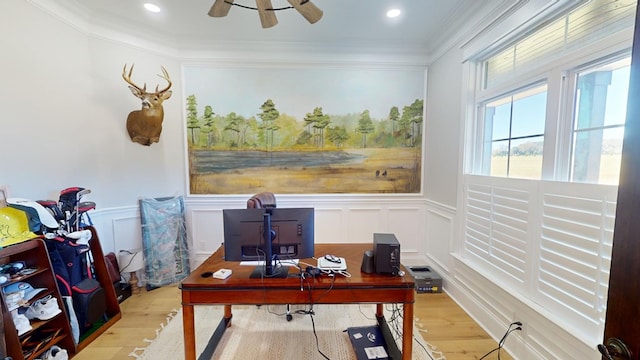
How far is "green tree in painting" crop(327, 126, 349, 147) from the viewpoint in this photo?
132 inches

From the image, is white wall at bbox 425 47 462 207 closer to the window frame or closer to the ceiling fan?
the window frame

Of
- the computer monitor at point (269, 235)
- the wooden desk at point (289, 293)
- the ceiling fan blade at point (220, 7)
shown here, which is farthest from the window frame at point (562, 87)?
the ceiling fan blade at point (220, 7)

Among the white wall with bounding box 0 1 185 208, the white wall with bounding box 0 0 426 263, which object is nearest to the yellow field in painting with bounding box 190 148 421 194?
the white wall with bounding box 0 0 426 263

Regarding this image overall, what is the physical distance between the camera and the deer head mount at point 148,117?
280cm

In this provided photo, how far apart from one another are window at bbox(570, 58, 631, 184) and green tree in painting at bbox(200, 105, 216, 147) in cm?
353

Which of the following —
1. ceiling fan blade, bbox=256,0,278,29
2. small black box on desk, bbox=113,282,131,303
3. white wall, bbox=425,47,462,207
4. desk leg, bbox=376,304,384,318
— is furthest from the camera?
white wall, bbox=425,47,462,207

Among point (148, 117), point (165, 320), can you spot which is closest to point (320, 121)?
point (148, 117)

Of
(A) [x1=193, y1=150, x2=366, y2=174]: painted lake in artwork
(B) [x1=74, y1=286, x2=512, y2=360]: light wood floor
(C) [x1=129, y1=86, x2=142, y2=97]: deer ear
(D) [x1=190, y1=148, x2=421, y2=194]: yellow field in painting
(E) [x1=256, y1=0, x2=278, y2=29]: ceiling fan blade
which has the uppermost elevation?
(E) [x1=256, y1=0, x2=278, y2=29]: ceiling fan blade

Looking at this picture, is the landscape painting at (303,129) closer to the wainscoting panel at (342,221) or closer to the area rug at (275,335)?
the wainscoting panel at (342,221)

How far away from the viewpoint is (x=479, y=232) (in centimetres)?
240

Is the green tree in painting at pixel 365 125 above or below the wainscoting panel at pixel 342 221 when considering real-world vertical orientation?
above

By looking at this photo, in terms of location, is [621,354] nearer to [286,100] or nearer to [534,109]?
[534,109]

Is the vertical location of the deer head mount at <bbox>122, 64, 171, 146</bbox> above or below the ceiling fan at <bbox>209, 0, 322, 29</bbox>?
below

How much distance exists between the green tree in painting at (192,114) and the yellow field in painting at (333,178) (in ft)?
2.10
